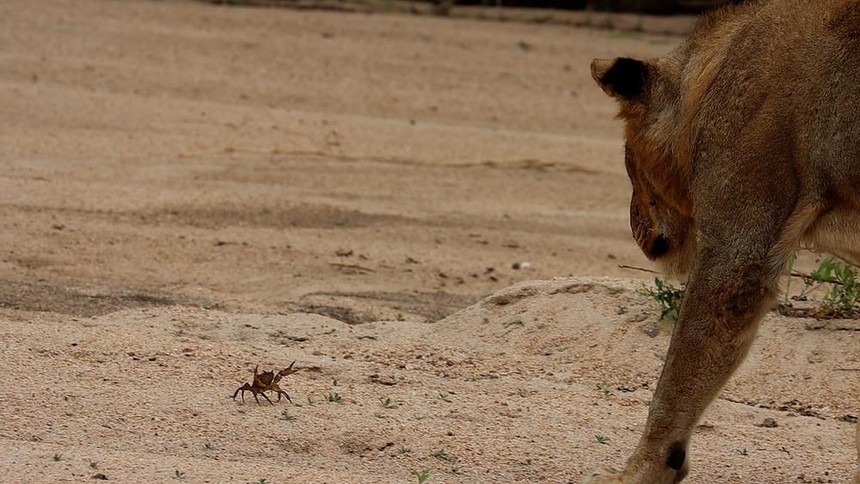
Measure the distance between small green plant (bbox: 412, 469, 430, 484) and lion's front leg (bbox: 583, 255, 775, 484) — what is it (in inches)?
21.6

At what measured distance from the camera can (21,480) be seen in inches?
180

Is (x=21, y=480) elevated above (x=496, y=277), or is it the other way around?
(x=21, y=480)

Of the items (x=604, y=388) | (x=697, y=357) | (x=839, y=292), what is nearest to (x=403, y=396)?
(x=604, y=388)

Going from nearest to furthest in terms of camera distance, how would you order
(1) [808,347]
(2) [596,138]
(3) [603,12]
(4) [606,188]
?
(1) [808,347], (4) [606,188], (2) [596,138], (3) [603,12]

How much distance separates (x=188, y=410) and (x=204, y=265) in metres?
3.47

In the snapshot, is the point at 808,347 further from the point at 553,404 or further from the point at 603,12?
the point at 603,12

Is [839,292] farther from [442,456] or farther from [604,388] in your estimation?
[442,456]

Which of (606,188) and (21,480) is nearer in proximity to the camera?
(21,480)

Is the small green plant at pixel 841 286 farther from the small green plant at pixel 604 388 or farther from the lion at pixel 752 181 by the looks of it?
the lion at pixel 752 181

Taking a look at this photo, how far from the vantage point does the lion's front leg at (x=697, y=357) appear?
4.80 metres

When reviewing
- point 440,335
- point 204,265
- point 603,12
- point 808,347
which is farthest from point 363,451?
point 603,12

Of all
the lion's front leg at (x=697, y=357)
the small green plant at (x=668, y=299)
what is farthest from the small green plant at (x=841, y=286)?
the lion's front leg at (x=697, y=357)

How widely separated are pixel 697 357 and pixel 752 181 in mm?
591

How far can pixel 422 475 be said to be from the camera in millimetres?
4898
